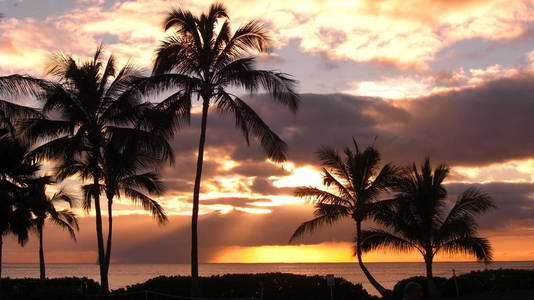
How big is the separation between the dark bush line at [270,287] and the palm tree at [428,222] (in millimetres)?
2841

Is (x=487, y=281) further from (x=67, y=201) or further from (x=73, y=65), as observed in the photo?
(x=67, y=201)

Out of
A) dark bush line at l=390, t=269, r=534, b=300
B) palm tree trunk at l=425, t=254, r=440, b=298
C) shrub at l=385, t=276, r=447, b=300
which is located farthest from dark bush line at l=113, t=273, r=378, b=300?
palm tree trunk at l=425, t=254, r=440, b=298

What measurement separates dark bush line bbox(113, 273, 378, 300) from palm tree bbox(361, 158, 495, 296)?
2.84m

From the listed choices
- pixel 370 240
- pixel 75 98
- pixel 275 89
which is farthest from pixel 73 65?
pixel 370 240

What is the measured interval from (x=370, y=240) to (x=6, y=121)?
15.8 meters

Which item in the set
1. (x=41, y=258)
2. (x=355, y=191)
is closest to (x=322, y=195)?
(x=355, y=191)

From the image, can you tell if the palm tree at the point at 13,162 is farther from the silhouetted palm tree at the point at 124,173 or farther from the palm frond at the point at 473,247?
the palm frond at the point at 473,247

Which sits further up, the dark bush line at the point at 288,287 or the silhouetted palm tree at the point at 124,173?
the silhouetted palm tree at the point at 124,173

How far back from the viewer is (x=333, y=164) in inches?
1188

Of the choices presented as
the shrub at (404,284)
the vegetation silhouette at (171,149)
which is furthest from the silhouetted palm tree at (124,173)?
the shrub at (404,284)

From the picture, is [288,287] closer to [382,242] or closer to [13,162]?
[382,242]

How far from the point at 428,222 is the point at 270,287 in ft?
24.0

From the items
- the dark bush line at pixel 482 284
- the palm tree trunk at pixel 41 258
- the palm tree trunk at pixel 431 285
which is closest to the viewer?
the palm tree trunk at pixel 431 285

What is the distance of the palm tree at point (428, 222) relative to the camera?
87.9 feet
